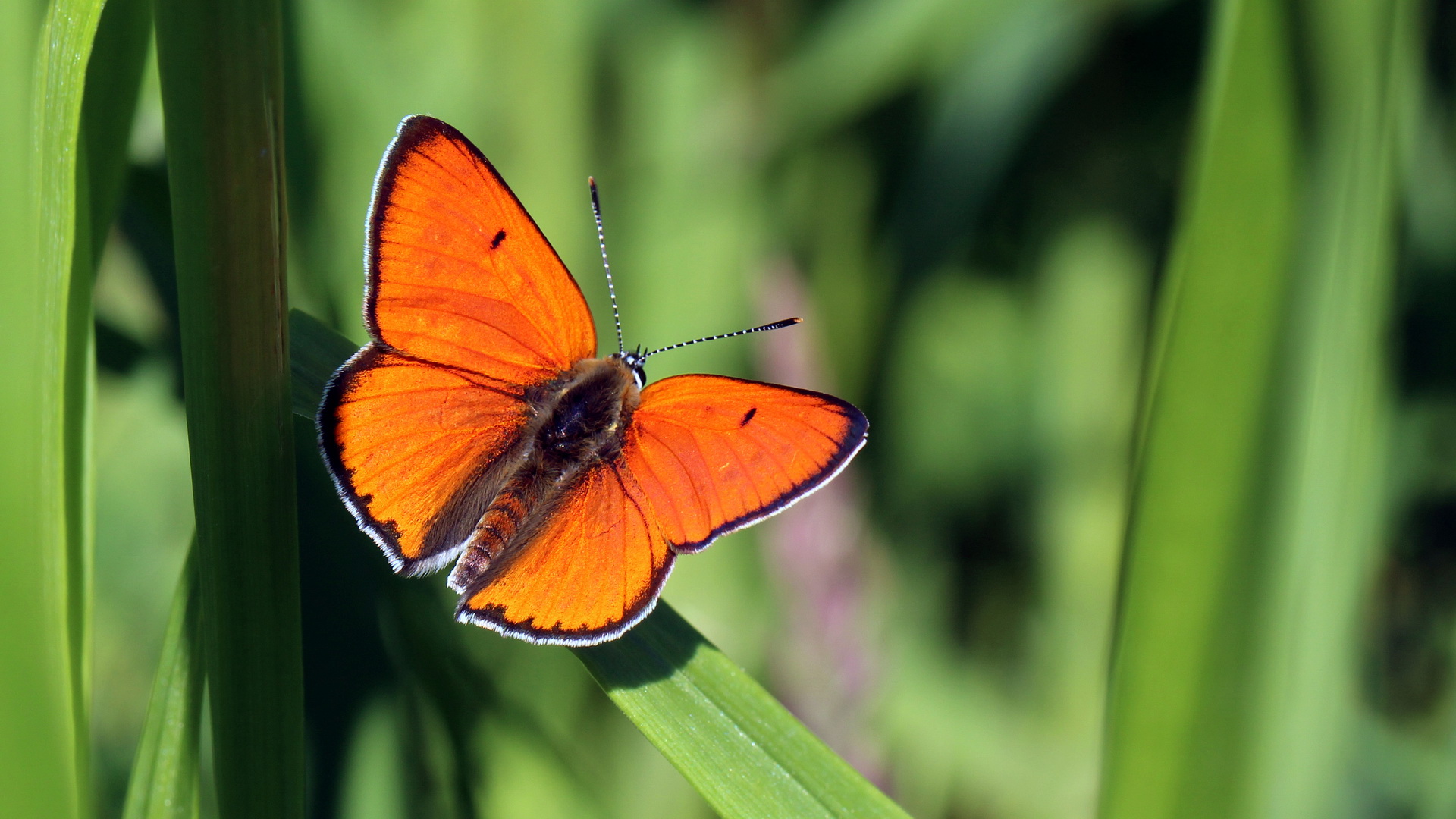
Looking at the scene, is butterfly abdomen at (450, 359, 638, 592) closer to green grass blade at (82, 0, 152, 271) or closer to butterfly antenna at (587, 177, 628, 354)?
butterfly antenna at (587, 177, 628, 354)

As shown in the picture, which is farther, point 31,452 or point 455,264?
point 455,264

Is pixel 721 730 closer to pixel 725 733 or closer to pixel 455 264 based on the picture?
pixel 725 733

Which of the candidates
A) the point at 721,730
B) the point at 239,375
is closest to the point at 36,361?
the point at 239,375

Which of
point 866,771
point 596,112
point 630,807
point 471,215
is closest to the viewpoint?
point 471,215

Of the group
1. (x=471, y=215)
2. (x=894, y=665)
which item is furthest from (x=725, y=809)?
(x=894, y=665)

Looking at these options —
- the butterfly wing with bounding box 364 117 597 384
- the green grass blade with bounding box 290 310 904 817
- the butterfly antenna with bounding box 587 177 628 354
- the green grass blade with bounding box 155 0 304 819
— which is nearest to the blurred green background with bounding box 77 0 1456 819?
the butterfly antenna with bounding box 587 177 628 354

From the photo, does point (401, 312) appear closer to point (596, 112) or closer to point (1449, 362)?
point (596, 112)

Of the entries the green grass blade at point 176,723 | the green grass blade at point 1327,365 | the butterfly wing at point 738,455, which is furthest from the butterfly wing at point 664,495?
the green grass blade at point 1327,365
